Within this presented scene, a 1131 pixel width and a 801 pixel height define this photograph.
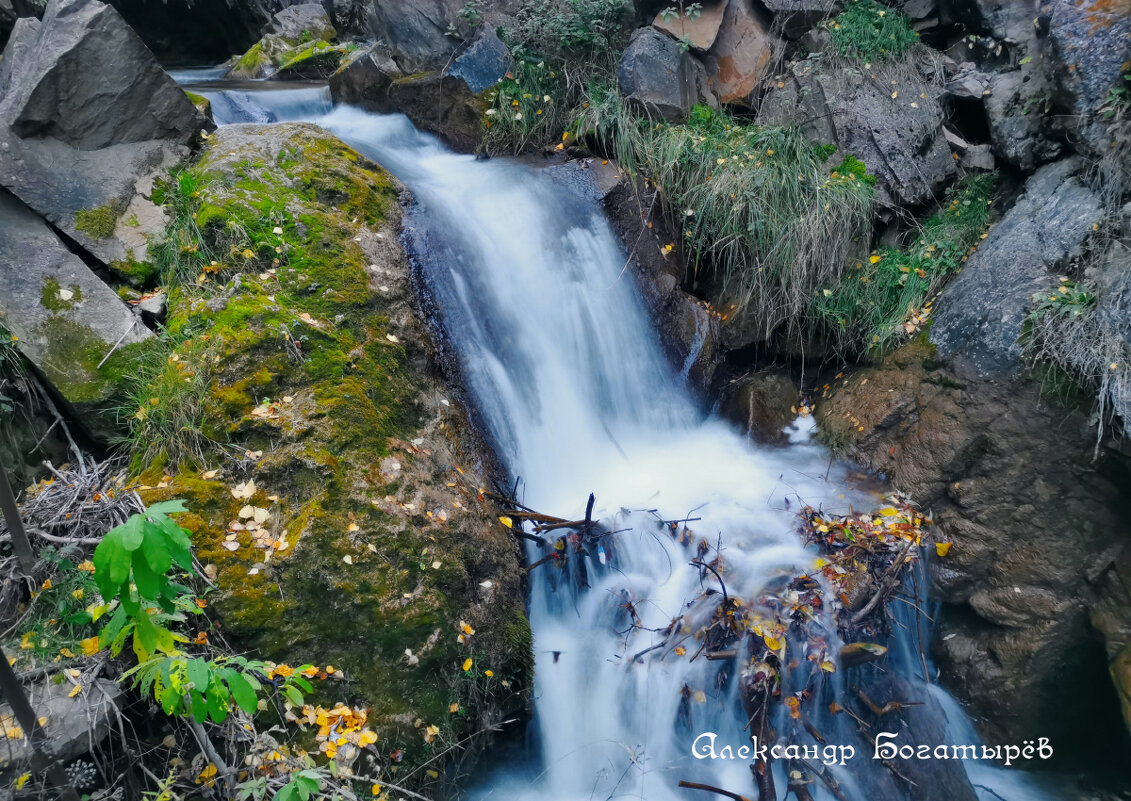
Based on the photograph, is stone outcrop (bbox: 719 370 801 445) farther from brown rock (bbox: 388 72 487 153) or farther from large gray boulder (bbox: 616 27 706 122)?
brown rock (bbox: 388 72 487 153)

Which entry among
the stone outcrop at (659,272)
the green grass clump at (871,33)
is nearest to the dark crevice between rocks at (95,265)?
the stone outcrop at (659,272)

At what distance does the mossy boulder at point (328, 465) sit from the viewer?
9.02 ft

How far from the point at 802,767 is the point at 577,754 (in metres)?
1.03

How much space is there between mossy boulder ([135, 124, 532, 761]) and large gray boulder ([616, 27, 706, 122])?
2689 millimetres

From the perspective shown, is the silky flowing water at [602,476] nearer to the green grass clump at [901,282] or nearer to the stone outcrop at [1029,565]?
the stone outcrop at [1029,565]

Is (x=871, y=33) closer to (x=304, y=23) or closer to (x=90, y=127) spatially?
(x=90, y=127)

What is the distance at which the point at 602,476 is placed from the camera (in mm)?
4254

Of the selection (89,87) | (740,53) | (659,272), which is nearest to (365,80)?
(89,87)

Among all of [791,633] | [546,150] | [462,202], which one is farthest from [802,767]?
[546,150]

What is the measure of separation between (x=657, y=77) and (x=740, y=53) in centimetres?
92

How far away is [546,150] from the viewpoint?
548 centimetres

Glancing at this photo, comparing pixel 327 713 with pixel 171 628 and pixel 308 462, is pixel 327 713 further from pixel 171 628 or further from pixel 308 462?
pixel 308 462

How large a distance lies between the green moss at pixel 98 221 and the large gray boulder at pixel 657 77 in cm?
366

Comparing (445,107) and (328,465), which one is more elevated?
(445,107)
